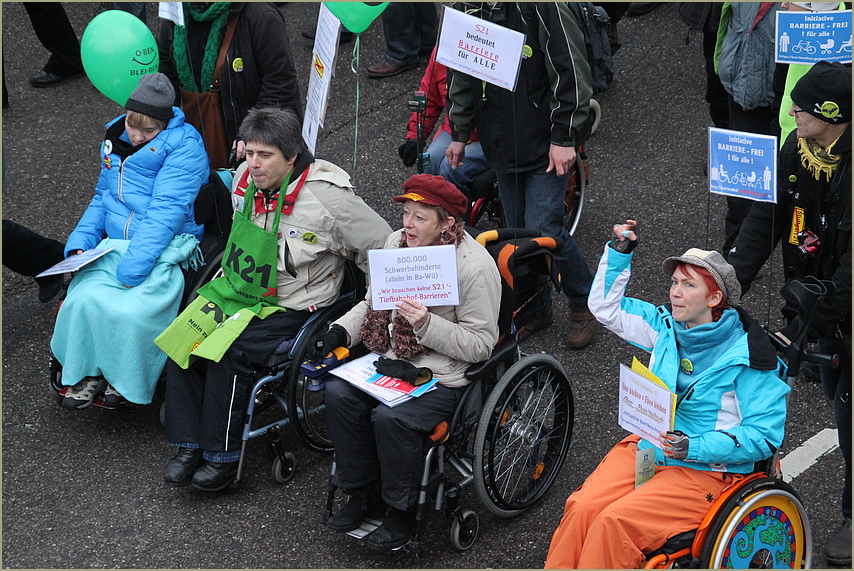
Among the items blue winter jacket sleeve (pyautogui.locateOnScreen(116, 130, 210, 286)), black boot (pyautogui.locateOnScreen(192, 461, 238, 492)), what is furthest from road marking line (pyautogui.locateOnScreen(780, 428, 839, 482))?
blue winter jacket sleeve (pyautogui.locateOnScreen(116, 130, 210, 286))

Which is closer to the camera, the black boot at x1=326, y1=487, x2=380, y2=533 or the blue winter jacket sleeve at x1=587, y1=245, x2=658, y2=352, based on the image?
the blue winter jacket sleeve at x1=587, y1=245, x2=658, y2=352

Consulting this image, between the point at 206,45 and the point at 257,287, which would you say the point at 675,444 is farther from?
the point at 206,45

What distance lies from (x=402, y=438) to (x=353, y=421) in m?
0.23

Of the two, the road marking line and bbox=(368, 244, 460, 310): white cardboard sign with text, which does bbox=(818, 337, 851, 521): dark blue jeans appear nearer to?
the road marking line

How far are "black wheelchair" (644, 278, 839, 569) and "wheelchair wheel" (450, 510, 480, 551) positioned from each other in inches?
36.5

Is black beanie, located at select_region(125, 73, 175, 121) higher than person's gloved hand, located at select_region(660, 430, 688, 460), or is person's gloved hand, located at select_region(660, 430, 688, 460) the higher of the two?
black beanie, located at select_region(125, 73, 175, 121)

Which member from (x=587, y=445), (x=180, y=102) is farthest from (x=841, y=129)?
(x=180, y=102)

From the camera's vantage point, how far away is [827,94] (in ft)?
10.5

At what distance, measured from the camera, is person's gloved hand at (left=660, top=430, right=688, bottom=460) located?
314cm

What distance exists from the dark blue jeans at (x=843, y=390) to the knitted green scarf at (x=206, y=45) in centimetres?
330

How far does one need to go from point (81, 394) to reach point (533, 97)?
2648 mm

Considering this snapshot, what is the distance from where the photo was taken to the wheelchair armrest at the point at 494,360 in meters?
3.78

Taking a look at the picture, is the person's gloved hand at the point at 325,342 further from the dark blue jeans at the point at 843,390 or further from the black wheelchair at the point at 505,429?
the dark blue jeans at the point at 843,390

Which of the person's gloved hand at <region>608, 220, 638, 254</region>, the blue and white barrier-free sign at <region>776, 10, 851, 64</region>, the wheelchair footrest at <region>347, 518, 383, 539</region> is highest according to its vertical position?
A: the blue and white barrier-free sign at <region>776, 10, 851, 64</region>
